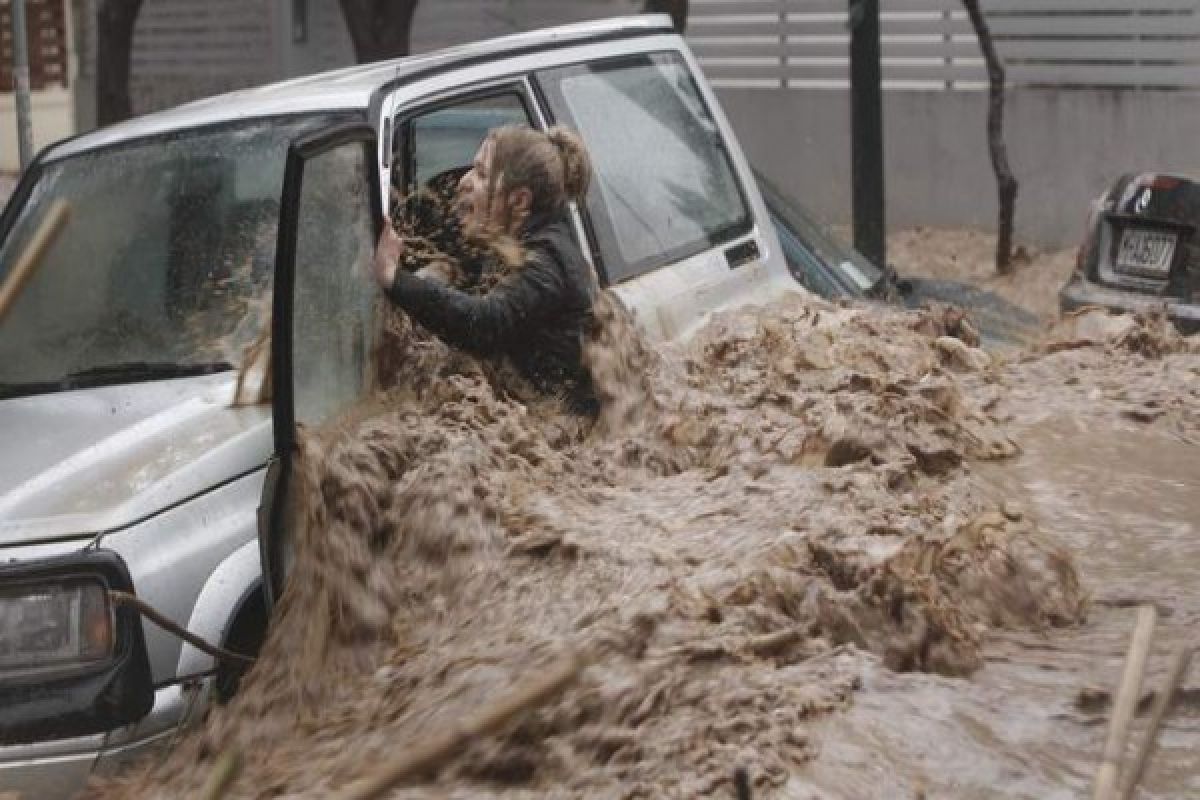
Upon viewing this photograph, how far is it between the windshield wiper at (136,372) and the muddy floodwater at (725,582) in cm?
40

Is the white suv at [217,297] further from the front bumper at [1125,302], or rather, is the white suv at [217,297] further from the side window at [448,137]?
the front bumper at [1125,302]

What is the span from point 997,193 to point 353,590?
42.3 feet

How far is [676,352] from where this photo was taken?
6035mm

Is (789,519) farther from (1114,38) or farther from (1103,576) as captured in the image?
(1114,38)

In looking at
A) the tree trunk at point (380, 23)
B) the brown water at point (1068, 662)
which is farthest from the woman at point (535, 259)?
the tree trunk at point (380, 23)

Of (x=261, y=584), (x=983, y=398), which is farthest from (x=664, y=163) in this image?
(x=261, y=584)

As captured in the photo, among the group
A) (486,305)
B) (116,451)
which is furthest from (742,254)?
(116,451)

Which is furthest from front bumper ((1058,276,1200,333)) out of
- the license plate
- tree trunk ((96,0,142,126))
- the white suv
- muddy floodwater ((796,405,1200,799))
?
tree trunk ((96,0,142,126))

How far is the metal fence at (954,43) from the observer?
50.8 ft

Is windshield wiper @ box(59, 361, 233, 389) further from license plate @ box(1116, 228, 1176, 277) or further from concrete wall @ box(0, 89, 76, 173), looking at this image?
concrete wall @ box(0, 89, 76, 173)

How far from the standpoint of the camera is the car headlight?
4332 millimetres

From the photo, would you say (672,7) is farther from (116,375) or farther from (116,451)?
(116,451)

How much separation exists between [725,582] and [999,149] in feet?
39.5

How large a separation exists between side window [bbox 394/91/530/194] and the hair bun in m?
0.32
